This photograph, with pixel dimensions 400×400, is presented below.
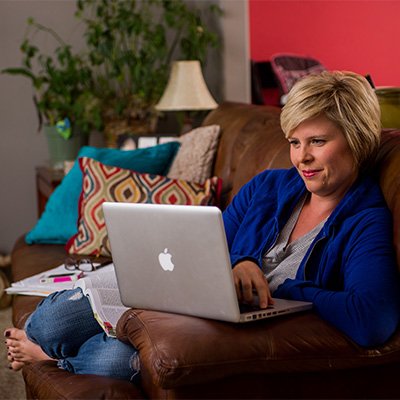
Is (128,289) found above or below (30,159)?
above

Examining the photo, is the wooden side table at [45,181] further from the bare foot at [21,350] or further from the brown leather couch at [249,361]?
the brown leather couch at [249,361]

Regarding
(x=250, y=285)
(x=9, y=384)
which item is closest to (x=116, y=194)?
(x=9, y=384)

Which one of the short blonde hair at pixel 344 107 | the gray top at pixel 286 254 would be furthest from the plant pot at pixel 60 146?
the short blonde hair at pixel 344 107

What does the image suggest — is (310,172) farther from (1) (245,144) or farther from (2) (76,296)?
(1) (245,144)

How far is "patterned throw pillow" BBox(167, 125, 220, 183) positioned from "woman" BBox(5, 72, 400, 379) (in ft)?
3.52

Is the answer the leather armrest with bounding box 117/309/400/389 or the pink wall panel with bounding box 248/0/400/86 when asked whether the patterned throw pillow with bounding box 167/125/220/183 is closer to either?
the pink wall panel with bounding box 248/0/400/86

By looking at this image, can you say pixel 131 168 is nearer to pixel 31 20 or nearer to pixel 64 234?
pixel 64 234

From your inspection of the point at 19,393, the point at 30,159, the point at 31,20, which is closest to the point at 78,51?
the point at 31,20

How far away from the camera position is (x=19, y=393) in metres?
2.86

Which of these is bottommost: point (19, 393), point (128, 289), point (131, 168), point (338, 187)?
point (19, 393)

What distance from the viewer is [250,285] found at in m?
1.76

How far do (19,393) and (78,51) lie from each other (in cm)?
241

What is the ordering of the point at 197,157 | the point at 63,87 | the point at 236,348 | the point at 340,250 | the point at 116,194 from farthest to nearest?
the point at 63,87, the point at 197,157, the point at 116,194, the point at 340,250, the point at 236,348

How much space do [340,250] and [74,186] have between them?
1.74 meters
